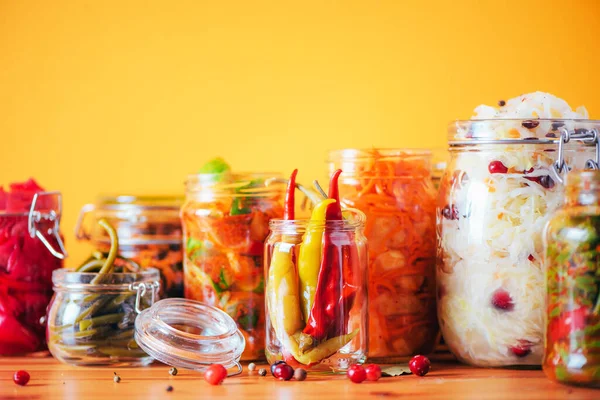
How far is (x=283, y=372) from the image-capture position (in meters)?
1.19

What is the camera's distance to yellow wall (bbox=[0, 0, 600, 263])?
64.0 inches

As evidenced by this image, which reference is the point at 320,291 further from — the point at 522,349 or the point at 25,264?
the point at 25,264

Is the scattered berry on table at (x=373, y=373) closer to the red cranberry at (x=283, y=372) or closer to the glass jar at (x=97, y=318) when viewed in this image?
the red cranberry at (x=283, y=372)

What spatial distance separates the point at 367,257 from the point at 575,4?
0.76 meters

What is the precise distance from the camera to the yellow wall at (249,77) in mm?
1626

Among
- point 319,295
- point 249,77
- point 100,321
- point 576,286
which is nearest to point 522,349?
point 576,286

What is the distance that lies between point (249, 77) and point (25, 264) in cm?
62

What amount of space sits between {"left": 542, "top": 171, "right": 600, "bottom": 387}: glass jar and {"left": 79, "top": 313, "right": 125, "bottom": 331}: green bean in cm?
70

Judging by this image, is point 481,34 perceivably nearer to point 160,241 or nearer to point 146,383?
point 160,241

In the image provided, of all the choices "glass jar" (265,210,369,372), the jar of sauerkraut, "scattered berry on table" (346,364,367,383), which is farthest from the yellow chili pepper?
the jar of sauerkraut

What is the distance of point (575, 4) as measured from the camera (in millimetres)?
1610

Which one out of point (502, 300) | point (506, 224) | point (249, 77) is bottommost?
point (502, 300)

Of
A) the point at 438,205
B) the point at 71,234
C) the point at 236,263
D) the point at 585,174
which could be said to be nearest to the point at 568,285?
the point at 585,174

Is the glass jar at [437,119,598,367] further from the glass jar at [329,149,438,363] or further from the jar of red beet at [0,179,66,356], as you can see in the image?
the jar of red beet at [0,179,66,356]
